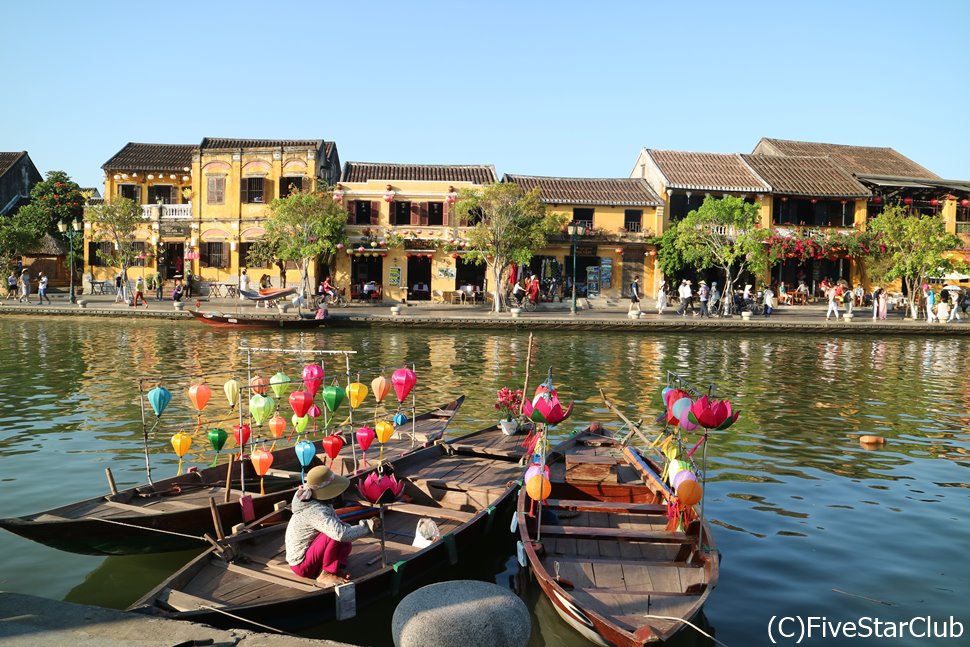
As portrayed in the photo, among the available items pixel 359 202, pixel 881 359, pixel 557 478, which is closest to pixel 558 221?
pixel 359 202

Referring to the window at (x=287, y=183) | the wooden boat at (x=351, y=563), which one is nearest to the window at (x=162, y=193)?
the window at (x=287, y=183)

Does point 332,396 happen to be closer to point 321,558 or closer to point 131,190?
point 321,558

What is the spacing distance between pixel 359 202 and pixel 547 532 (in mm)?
32300

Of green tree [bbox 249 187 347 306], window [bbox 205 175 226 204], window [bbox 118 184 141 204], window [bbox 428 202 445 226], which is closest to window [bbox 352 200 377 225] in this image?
green tree [bbox 249 187 347 306]

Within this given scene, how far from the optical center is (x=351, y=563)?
747cm

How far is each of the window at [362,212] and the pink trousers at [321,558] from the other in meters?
32.7

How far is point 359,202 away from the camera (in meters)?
38.3

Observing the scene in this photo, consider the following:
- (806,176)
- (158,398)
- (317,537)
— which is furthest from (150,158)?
(317,537)

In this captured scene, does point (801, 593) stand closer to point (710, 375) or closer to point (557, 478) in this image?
point (557, 478)

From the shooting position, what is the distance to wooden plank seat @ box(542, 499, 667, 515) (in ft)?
28.2

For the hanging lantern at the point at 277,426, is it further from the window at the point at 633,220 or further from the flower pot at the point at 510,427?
the window at the point at 633,220

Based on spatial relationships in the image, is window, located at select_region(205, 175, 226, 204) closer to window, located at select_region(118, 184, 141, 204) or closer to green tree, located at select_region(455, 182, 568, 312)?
window, located at select_region(118, 184, 141, 204)

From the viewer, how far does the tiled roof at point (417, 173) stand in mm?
39344

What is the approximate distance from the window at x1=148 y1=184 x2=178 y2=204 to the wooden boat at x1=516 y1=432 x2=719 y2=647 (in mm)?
37565
